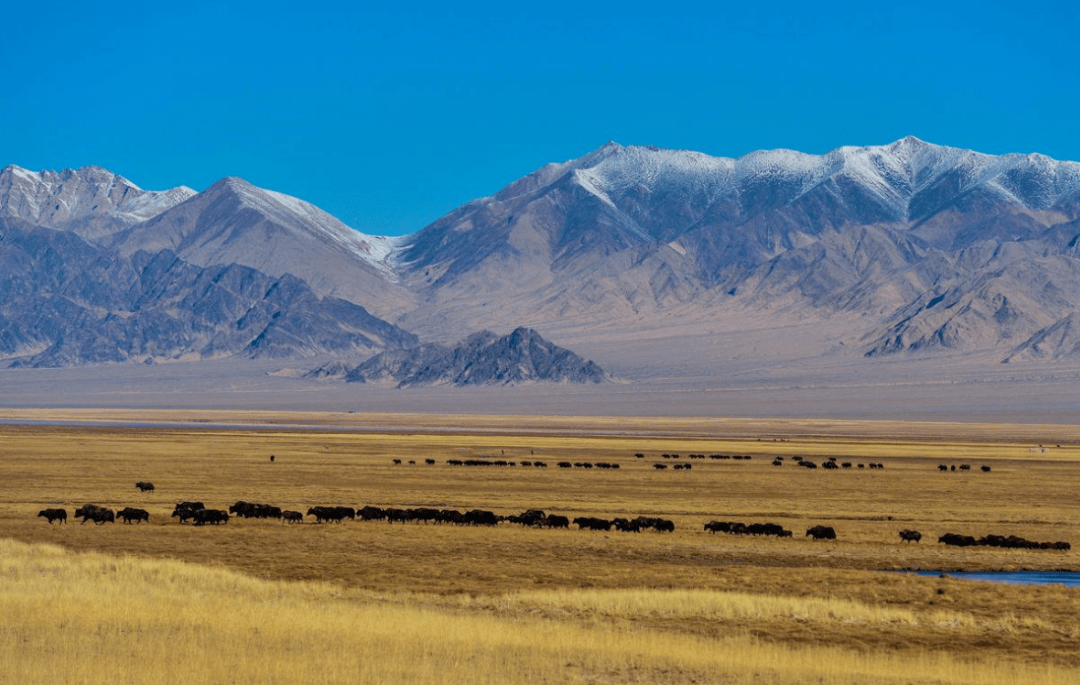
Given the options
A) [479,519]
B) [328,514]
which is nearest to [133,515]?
[328,514]

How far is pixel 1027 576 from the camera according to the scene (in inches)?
1245

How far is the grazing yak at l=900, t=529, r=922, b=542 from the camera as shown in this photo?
3712 centimetres

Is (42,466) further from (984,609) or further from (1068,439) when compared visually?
(1068,439)

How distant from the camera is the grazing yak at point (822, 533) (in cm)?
3719

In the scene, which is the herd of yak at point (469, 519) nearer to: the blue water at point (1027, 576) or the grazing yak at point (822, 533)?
the grazing yak at point (822, 533)

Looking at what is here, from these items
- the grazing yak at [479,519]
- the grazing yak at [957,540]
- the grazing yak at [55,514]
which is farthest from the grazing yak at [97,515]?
the grazing yak at [957,540]

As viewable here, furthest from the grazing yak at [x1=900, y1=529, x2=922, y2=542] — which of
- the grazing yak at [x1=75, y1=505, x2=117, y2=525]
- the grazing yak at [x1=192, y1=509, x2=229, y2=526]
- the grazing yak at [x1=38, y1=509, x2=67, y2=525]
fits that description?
the grazing yak at [x1=38, y1=509, x2=67, y2=525]

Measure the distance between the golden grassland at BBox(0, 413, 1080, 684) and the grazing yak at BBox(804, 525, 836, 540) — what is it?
91cm

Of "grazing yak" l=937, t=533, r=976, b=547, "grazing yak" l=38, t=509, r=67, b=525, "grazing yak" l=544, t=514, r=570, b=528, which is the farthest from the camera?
"grazing yak" l=544, t=514, r=570, b=528

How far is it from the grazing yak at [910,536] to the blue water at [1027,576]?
4.79 metres

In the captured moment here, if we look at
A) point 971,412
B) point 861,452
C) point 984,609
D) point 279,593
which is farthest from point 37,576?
point 971,412

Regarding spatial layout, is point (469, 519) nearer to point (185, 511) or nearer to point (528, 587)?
point (185, 511)

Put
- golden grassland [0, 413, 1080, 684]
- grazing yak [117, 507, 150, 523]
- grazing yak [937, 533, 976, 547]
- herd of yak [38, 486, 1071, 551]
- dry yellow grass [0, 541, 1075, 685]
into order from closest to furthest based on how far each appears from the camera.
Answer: dry yellow grass [0, 541, 1075, 685] < golden grassland [0, 413, 1080, 684] < grazing yak [937, 533, 976, 547] < herd of yak [38, 486, 1071, 551] < grazing yak [117, 507, 150, 523]

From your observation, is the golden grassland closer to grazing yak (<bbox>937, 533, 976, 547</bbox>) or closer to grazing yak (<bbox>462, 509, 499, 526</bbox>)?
grazing yak (<bbox>937, 533, 976, 547</bbox>)
